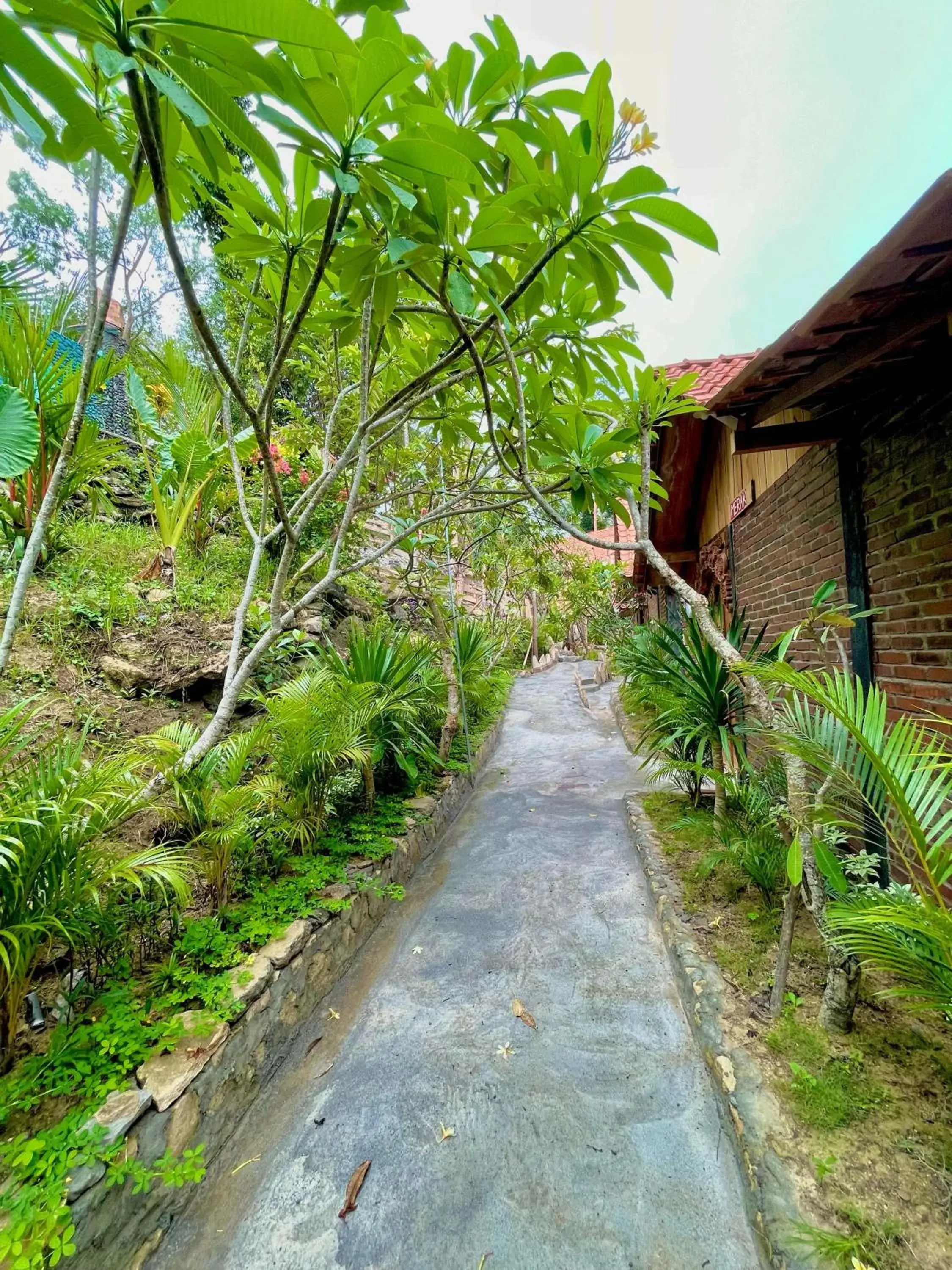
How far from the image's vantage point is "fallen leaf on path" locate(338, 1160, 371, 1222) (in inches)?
56.8

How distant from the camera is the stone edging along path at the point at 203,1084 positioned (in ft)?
4.19

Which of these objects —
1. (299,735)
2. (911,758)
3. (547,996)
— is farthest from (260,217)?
(547,996)

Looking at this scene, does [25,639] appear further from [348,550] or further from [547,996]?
[547,996]

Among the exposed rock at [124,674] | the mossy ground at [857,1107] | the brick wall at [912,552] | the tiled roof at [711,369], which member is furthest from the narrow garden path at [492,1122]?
the tiled roof at [711,369]

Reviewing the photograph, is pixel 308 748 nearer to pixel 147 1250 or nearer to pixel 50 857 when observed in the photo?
pixel 50 857

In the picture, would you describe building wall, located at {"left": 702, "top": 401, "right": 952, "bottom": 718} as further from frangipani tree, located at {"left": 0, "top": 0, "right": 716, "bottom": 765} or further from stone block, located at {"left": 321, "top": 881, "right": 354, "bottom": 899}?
stone block, located at {"left": 321, "top": 881, "right": 354, "bottom": 899}

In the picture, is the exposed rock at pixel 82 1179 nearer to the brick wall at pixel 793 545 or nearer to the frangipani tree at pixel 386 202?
the frangipani tree at pixel 386 202

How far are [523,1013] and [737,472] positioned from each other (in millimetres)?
4817

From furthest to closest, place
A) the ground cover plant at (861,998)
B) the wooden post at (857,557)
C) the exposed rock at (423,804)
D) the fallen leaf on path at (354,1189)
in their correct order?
the exposed rock at (423,804) → the wooden post at (857,557) → the fallen leaf on path at (354,1189) → the ground cover plant at (861,998)

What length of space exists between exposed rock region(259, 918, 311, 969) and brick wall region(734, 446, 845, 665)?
3359 mm

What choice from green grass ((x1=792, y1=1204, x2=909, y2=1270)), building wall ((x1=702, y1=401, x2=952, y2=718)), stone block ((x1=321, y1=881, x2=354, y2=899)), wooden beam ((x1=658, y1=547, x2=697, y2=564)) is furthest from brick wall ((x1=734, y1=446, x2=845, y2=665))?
stone block ((x1=321, y1=881, x2=354, y2=899))

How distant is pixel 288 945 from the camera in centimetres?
215

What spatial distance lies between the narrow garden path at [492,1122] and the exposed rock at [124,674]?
8.49 feet

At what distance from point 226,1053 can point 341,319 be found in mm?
3050
